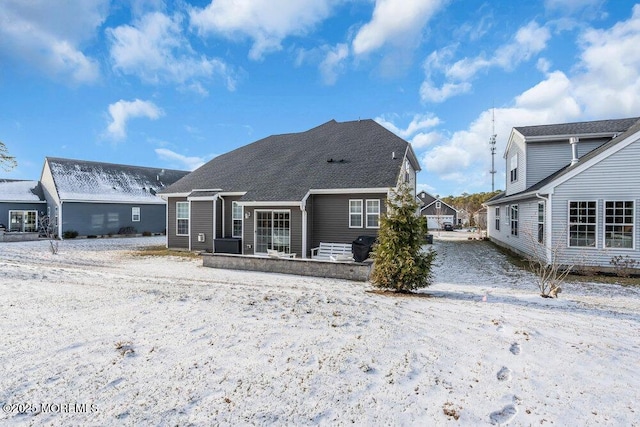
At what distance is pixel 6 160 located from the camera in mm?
14062

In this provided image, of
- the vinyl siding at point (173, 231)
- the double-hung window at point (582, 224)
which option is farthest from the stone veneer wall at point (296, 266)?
the double-hung window at point (582, 224)

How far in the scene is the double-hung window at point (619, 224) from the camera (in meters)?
11.0

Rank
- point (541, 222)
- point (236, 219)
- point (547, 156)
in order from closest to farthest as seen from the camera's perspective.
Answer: point (541, 222) < point (547, 156) < point (236, 219)

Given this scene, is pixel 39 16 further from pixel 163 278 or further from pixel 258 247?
pixel 258 247

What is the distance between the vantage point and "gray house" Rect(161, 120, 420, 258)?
13.4 metres

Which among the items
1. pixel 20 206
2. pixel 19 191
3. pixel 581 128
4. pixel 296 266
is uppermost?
pixel 581 128

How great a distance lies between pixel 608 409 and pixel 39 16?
17.9 m

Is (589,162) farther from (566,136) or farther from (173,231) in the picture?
(173,231)

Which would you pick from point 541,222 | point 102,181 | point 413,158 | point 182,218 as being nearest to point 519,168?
point 541,222

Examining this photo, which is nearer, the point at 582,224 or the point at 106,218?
the point at 582,224

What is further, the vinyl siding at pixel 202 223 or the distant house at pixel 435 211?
the distant house at pixel 435 211

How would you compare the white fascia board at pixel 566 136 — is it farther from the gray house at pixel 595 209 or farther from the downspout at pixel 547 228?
the downspout at pixel 547 228

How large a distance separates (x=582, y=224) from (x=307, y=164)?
11627 millimetres

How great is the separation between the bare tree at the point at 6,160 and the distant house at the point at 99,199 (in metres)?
11.0
